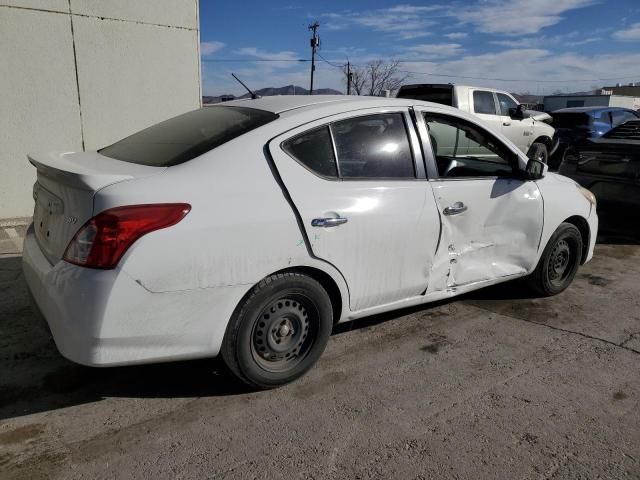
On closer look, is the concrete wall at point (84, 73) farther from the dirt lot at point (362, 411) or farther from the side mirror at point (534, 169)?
the side mirror at point (534, 169)

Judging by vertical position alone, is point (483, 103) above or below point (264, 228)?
above

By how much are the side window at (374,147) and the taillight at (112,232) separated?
3.79 feet

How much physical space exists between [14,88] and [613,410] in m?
6.89

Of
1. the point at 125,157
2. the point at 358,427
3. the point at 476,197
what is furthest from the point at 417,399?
the point at 125,157

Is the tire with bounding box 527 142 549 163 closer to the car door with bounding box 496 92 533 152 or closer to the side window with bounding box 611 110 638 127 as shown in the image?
the car door with bounding box 496 92 533 152

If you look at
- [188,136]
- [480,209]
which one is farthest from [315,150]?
[480,209]

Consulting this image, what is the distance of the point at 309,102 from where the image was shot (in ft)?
11.0

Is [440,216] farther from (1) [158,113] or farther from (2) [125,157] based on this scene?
(1) [158,113]

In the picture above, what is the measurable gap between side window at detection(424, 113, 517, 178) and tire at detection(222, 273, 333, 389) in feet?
4.27

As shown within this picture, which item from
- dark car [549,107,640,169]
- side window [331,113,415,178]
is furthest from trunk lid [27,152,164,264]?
dark car [549,107,640,169]

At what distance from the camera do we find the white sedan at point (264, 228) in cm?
246

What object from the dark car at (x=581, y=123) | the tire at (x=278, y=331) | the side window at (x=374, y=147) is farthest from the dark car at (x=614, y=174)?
the dark car at (x=581, y=123)

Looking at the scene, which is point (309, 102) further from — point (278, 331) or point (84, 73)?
point (84, 73)

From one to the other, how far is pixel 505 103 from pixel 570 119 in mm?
2795
